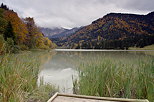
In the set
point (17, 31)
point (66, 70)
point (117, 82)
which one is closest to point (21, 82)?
point (117, 82)

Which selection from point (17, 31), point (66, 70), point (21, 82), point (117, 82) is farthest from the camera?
point (17, 31)

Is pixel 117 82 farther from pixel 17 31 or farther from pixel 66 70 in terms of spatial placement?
pixel 17 31

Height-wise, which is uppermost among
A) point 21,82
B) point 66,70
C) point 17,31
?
point 17,31

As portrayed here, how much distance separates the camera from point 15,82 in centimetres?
177

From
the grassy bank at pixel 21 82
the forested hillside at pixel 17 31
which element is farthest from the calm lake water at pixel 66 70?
the forested hillside at pixel 17 31

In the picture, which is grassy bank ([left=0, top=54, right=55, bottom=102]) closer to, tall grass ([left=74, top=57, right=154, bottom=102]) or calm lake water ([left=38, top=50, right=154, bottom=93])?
calm lake water ([left=38, top=50, right=154, bottom=93])

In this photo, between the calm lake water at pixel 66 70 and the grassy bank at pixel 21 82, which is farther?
the calm lake water at pixel 66 70

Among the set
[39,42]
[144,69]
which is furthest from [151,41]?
[144,69]

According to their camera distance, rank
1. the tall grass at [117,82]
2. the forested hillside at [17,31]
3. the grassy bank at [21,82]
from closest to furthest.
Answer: the grassy bank at [21,82] < the tall grass at [117,82] < the forested hillside at [17,31]

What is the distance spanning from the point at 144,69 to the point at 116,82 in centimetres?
63

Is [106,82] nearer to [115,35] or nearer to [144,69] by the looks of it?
[144,69]

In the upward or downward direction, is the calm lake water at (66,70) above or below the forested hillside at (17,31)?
below

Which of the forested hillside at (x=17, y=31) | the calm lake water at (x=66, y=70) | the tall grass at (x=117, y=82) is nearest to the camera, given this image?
the tall grass at (x=117, y=82)

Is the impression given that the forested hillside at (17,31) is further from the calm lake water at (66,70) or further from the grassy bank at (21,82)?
the grassy bank at (21,82)
